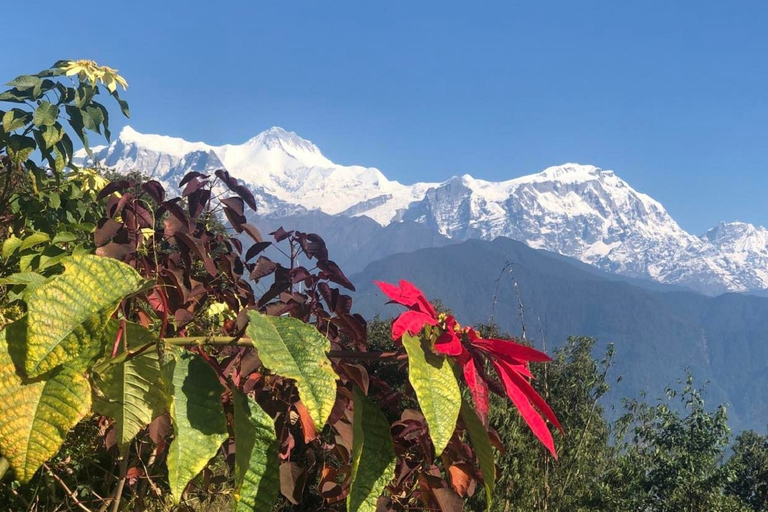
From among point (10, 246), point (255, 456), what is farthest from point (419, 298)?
point (10, 246)

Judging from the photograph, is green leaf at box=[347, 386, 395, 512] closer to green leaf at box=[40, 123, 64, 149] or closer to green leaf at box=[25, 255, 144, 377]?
green leaf at box=[25, 255, 144, 377]

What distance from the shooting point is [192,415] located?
503 millimetres

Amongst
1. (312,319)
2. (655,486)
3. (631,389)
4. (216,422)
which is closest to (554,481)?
(312,319)

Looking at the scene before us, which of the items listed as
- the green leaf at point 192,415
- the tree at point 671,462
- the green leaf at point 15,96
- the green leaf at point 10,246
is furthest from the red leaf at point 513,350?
the tree at point 671,462

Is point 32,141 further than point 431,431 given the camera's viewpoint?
Yes

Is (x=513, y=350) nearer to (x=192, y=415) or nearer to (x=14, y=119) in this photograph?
(x=192, y=415)

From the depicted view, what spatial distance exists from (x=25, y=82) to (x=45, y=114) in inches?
4.8

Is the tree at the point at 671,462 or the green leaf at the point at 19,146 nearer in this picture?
the green leaf at the point at 19,146

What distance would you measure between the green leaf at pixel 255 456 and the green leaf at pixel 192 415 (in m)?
0.02

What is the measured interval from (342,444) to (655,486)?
19.7ft

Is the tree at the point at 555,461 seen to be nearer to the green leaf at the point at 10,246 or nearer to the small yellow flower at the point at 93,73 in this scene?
the green leaf at the point at 10,246

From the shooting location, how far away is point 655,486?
6.14 meters

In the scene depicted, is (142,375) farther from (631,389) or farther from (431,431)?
(631,389)

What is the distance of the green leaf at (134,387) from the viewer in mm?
553
